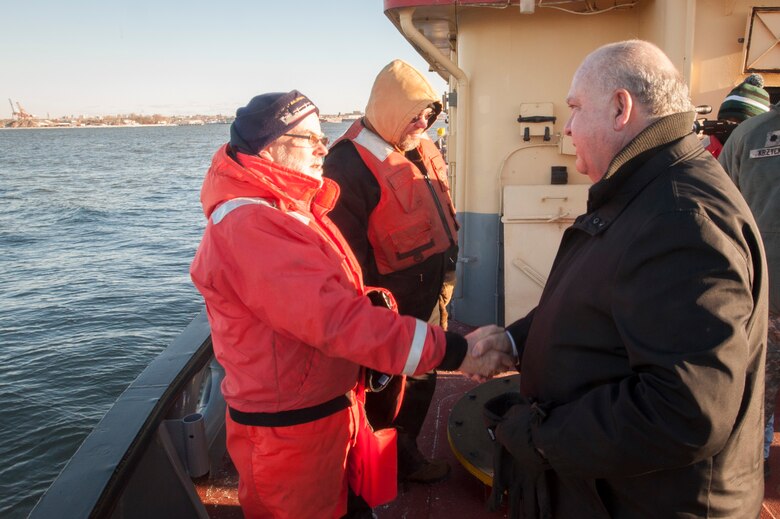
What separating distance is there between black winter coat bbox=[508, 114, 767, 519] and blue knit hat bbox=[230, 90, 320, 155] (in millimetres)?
1068

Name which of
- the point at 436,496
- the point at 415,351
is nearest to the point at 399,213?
the point at 415,351

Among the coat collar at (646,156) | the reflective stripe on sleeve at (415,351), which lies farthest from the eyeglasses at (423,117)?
the coat collar at (646,156)

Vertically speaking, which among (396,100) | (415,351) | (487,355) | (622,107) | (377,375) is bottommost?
(377,375)

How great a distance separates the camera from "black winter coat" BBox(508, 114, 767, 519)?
1.27m

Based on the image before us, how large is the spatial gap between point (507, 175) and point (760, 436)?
3780 millimetres

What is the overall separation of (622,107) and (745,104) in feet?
9.07

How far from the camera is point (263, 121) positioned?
2037 mm

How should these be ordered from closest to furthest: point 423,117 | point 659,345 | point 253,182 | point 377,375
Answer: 1. point 659,345
2. point 253,182
3. point 377,375
4. point 423,117

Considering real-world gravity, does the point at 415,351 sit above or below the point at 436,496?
above

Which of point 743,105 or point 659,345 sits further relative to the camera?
point 743,105

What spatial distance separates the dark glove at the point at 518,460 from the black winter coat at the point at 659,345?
0.05m

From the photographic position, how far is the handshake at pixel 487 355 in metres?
2.09

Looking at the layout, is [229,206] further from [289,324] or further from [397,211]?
[397,211]

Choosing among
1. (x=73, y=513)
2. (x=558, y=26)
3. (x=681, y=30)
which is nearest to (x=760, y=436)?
(x=73, y=513)
